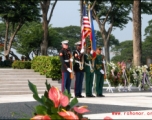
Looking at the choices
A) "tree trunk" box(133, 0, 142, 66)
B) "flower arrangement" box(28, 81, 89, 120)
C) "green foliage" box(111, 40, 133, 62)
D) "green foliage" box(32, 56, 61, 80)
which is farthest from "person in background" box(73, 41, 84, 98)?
"green foliage" box(111, 40, 133, 62)

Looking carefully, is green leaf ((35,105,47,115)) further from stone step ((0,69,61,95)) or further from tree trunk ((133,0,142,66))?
tree trunk ((133,0,142,66))

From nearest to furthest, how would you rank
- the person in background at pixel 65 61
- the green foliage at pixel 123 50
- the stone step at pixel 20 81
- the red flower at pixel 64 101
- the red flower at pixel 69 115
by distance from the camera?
the red flower at pixel 69 115
the red flower at pixel 64 101
the person in background at pixel 65 61
the stone step at pixel 20 81
the green foliage at pixel 123 50

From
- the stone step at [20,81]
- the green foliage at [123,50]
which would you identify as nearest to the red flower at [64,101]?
the stone step at [20,81]

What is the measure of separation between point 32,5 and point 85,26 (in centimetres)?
2859

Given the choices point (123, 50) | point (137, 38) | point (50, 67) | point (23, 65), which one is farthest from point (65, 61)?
point (123, 50)

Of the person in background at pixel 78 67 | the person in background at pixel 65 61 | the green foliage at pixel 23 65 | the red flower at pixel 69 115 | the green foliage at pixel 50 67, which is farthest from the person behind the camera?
the green foliage at pixel 23 65

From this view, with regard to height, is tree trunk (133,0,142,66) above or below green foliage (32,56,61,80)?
above

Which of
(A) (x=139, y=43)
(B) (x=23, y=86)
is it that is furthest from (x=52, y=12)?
(B) (x=23, y=86)

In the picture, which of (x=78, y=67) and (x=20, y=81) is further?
(x=20, y=81)

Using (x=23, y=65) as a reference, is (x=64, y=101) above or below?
above

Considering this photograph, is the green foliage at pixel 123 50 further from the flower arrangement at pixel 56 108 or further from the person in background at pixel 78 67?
the flower arrangement at pixel 56 108

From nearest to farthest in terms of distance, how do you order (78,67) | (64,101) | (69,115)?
(69,115)
(64,101)
(78,67)

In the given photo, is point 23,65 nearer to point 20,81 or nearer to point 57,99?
point 20,81

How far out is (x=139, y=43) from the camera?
23.8 m
